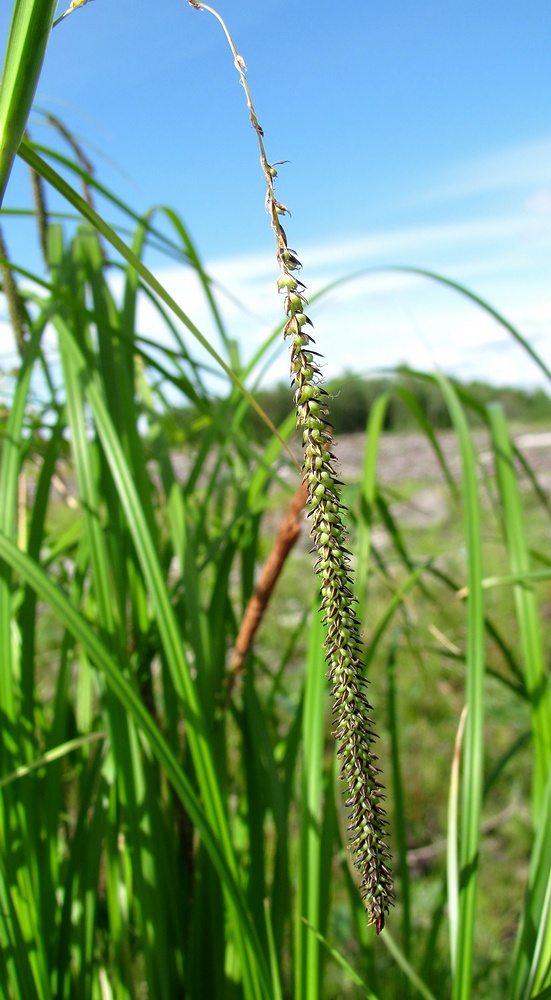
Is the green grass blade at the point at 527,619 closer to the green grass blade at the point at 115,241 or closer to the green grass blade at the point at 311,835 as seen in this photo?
the green grass blade at the point at 311,835

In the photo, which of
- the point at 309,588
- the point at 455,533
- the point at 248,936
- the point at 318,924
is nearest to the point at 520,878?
the point at 318,924

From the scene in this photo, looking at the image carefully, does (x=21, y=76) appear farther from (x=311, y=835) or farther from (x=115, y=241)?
(x=311, y=835)

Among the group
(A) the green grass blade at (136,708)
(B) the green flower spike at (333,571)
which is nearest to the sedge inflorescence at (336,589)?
(B) the green flower spike at (333,571)

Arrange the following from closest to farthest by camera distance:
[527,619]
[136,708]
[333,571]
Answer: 1. [333,571]
2. [136,708]
3. [527,619]

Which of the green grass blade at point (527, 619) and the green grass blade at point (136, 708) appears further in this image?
the green grass blade at point (527, 619)

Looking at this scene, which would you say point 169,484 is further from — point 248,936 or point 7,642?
point 248,936

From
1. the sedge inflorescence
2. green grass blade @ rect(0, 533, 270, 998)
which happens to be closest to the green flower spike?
the sedge inflorescence

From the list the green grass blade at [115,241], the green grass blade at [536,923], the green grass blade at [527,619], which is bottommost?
the green grass blade at [536,923]

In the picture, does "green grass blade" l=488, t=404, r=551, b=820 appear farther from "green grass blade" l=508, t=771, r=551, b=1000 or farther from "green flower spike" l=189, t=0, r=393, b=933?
"green flower spike" l=189, t=0, r=393, b=933

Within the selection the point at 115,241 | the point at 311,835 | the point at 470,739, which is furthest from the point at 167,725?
the point at 115,241
